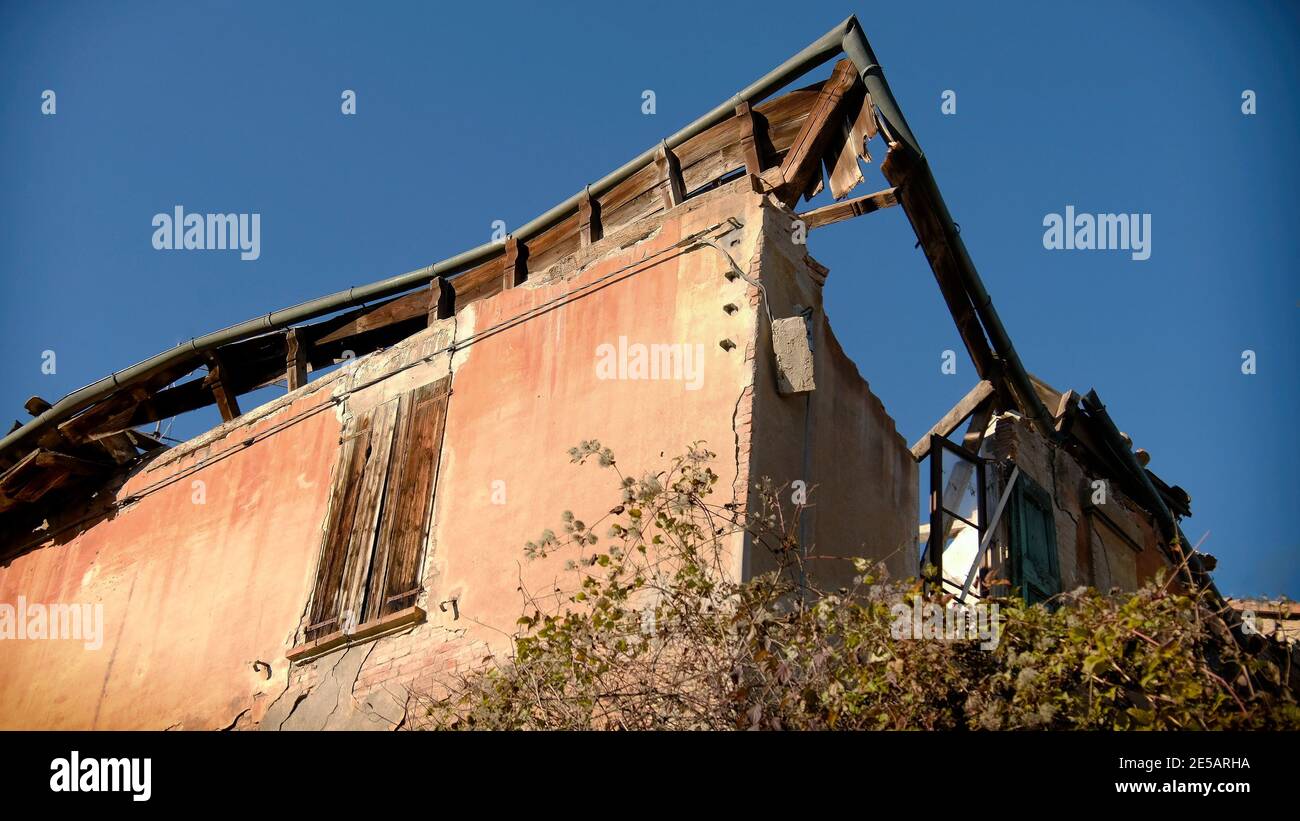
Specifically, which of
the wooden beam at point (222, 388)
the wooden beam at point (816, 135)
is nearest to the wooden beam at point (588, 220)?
the wooden beam at point (816, 135)

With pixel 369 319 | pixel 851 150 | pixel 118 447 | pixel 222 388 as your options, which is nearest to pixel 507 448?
pixel 369 319

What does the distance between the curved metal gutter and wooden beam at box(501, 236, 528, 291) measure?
2.8 inches

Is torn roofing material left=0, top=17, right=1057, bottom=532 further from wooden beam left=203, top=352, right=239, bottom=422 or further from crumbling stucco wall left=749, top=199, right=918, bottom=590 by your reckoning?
crumbling stucco wall left=749, top=199, right=918, bottom=590

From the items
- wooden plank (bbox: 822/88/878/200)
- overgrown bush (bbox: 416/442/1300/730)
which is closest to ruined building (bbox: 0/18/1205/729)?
wooden plank (bbox: 822/88/878/200)

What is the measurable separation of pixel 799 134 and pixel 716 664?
171 inches

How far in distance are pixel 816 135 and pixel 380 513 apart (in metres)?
4.24

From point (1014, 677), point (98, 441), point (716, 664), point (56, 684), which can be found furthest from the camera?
point (98, 441)

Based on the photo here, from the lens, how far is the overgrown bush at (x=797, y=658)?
6.23 m

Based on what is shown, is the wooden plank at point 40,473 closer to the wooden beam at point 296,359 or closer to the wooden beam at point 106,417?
the wooden beam at point 106,417

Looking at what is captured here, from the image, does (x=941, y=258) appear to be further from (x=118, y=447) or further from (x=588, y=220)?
(x=118, y=447)
